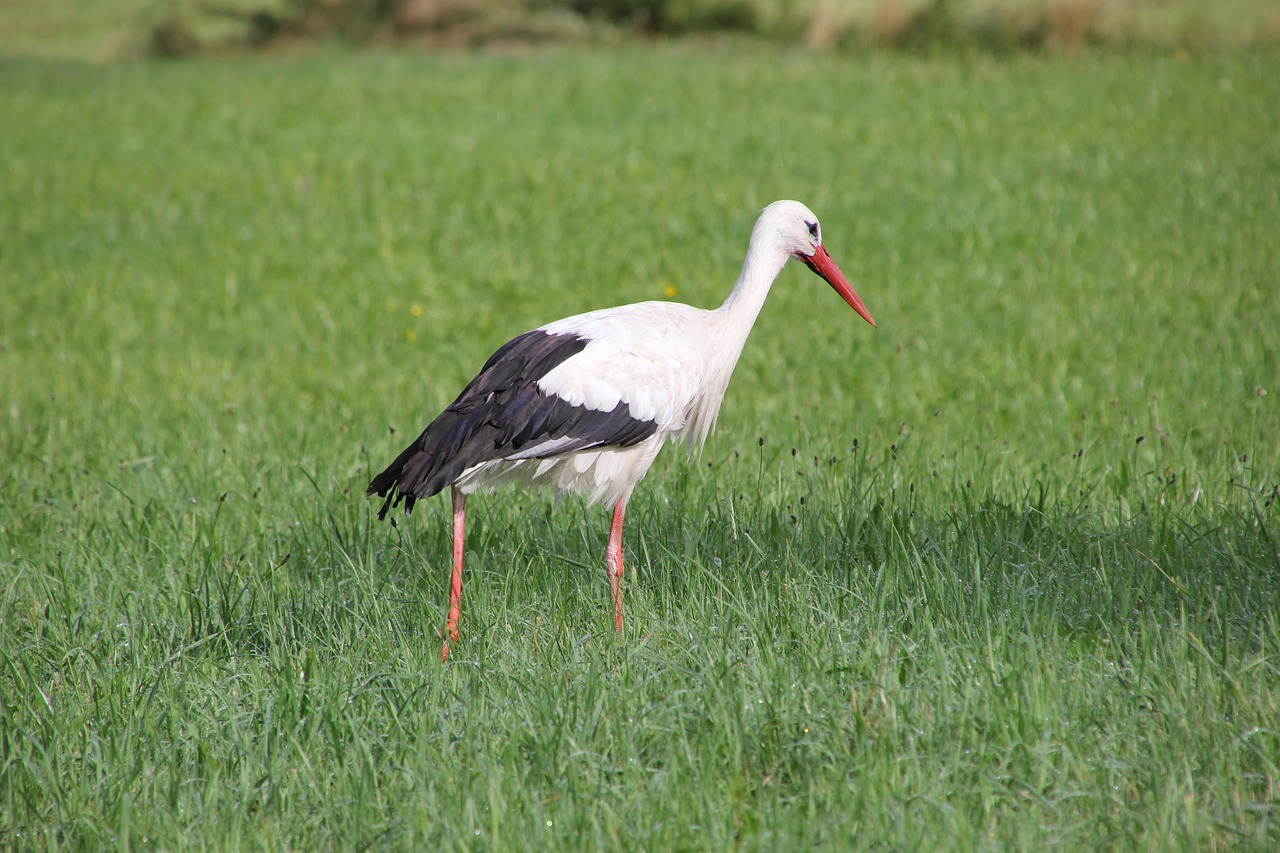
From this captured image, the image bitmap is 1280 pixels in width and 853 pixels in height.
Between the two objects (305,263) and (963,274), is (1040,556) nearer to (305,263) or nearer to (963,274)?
(963,274)

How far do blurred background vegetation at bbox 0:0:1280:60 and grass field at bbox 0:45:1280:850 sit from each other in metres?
2.31

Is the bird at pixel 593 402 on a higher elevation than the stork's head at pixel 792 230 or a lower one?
lower

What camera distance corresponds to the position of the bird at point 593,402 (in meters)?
3.83

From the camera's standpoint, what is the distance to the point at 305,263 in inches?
359

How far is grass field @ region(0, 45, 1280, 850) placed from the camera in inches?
109

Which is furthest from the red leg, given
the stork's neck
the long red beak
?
the long red beak

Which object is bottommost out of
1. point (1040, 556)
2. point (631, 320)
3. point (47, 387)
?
point (47, 387)

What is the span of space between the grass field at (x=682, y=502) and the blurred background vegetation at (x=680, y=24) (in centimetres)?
231

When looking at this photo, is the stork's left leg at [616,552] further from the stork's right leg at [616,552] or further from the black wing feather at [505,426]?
the black wing feather at [505,426]

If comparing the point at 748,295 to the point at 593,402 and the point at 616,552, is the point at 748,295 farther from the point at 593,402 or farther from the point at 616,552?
the point at 616,552

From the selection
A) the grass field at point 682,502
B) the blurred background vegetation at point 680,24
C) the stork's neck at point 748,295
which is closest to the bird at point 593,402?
the stork's neck at point 748,295

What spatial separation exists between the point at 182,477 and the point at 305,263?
4.15 meters

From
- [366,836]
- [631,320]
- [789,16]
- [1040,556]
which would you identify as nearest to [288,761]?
[366,836]

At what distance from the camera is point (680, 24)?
18.0m
